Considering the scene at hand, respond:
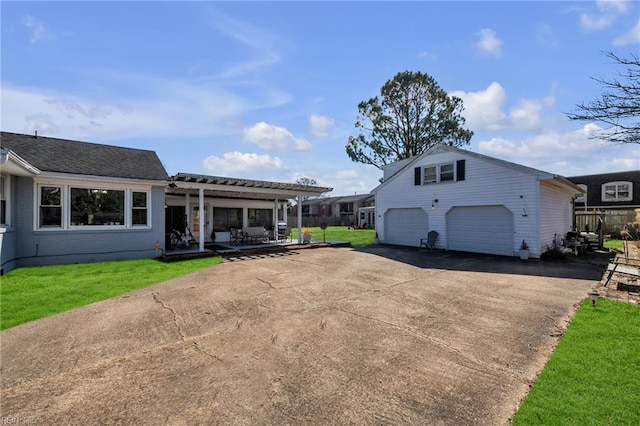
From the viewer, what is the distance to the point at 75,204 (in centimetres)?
1075

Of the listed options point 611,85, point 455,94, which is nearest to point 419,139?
point 455,94

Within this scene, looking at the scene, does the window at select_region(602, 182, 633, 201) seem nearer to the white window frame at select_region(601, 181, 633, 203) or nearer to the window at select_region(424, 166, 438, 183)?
the white window frame at select_region(601, 181, 633, 203)

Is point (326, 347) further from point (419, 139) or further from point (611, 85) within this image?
point (419, 139)

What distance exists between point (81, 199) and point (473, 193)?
53.0ft

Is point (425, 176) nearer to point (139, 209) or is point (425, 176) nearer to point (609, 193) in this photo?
point (139, 209)

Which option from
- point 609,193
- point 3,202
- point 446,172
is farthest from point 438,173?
point 609,193

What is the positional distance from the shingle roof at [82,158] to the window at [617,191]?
3425 centimetres

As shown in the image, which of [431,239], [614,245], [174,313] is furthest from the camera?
[614,245]

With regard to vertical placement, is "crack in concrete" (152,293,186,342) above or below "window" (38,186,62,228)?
below

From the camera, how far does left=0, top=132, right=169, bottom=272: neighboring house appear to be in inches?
381

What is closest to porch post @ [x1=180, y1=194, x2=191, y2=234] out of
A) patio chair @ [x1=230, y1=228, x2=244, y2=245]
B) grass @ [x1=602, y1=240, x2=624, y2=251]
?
patio chair @ [x1=230, y1=228, x2=244, y2=245]

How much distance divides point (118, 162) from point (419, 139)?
2401cm

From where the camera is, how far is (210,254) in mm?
12664

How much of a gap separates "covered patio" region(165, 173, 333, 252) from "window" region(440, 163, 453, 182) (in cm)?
596
